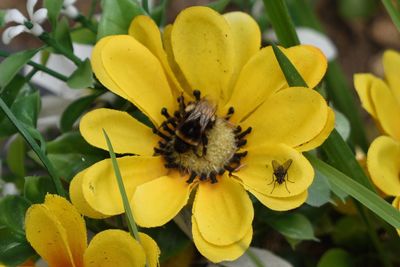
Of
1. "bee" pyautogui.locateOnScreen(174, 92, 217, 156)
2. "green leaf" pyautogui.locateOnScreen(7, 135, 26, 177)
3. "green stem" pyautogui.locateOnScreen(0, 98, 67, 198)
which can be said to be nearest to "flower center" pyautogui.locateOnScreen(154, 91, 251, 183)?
"bee" pyautogui.locateOnScreen(174, 92, 217, 156)

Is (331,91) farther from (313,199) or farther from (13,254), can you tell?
(13,254)

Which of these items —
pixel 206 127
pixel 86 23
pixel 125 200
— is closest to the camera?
pixel 125 200

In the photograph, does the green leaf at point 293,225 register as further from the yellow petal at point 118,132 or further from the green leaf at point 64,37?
the green leaf at point 64,37

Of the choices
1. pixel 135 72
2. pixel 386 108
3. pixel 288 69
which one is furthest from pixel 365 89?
pixel 135 72

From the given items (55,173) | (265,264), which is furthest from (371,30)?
(55,173)

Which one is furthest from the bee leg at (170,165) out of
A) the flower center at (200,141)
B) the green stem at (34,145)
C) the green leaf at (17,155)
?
the green leaf at (17,155)

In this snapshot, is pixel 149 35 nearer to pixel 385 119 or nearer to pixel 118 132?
pixel 118 132

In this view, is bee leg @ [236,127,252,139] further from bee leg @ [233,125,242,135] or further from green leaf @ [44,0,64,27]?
green leaf @ [44,0,64,27]

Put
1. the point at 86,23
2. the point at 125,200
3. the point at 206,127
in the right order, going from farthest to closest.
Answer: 1. the point at 86,23
2. the point at 206,127
3. the point at 125,200
